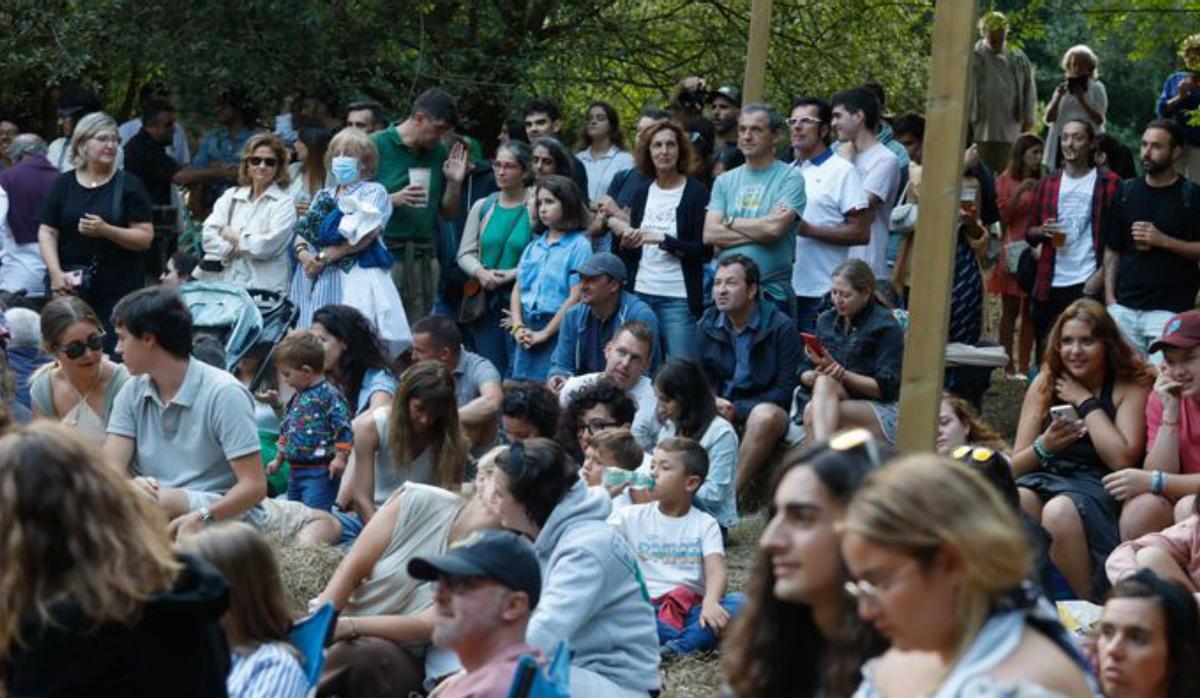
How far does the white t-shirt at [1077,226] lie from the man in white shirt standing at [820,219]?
1.64m

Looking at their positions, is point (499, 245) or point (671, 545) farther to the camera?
point (499, 245)

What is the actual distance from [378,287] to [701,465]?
3511 mm

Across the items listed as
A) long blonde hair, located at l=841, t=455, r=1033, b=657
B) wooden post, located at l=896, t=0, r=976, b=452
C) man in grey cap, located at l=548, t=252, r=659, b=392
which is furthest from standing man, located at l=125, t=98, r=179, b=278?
long blonde hair, located at l=841, t=455, r=1033, b=657

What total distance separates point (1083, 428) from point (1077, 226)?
434cm

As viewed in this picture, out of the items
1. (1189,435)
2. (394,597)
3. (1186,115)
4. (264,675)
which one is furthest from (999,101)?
(264,675)

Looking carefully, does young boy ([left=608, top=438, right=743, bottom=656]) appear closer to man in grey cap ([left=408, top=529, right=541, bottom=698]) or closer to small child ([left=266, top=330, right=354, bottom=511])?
small child ([left=266, top=330, right=354, bottom=511])

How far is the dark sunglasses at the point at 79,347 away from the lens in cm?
845

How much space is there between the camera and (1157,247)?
11.2 m

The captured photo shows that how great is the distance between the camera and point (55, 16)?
14.0 metres

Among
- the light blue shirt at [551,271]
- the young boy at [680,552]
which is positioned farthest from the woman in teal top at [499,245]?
the young boy at [680,552]

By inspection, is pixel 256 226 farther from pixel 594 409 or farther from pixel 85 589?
pixel 85 589

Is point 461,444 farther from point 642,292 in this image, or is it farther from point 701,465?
point 642,292

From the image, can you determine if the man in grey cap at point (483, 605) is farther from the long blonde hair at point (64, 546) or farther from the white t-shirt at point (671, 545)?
the white t-shirt at point (671, 545)

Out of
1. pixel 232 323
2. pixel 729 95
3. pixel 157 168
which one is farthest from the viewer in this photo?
pixel 157 168
